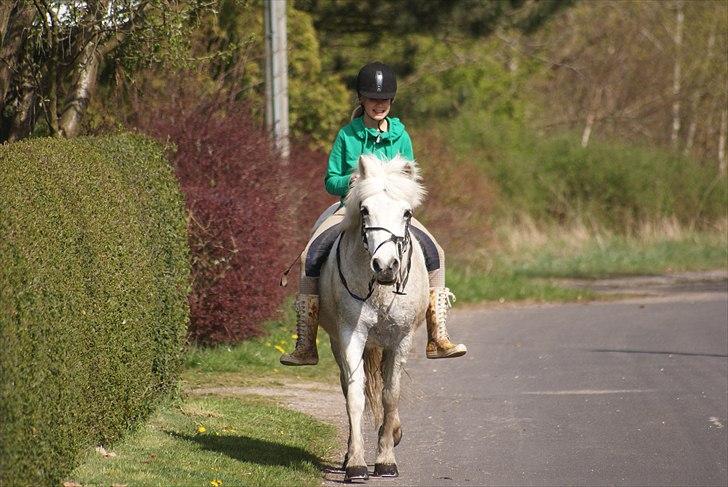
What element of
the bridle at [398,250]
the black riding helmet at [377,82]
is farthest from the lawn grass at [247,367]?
the black riding helmet at [377,82]

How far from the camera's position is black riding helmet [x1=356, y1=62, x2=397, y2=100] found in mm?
9141

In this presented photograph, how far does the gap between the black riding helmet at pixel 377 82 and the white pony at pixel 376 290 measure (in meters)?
0.85

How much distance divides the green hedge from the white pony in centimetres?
138

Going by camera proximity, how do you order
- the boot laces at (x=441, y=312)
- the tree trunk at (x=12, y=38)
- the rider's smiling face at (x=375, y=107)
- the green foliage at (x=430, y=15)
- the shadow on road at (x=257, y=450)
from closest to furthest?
the shadow on road at (x=257, y=450), the rider's smiling face at (x=375, y=107), the boot laces at (x=441, y=312), the tree trunk at (x=12, y=38), the green foliage at (x=430, y=15)

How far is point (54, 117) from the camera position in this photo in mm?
11953

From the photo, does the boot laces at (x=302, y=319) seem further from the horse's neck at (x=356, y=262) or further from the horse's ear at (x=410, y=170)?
the horse's ear at (x=410, y=170)

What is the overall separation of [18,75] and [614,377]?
21.5 feet

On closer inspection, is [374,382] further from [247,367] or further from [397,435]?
[247,367]

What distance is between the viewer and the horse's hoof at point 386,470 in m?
8.91

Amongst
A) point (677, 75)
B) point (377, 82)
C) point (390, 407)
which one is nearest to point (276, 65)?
point (377, 82)

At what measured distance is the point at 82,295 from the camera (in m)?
7.49

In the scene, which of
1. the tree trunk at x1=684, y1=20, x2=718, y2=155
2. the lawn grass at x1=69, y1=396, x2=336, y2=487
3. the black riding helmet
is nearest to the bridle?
the black riding helmet

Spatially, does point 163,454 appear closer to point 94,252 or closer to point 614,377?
point 94,252

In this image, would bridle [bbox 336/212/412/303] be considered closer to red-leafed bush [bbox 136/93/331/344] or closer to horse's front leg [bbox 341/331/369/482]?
horse's front leg [bbox 341/331/369/482]
